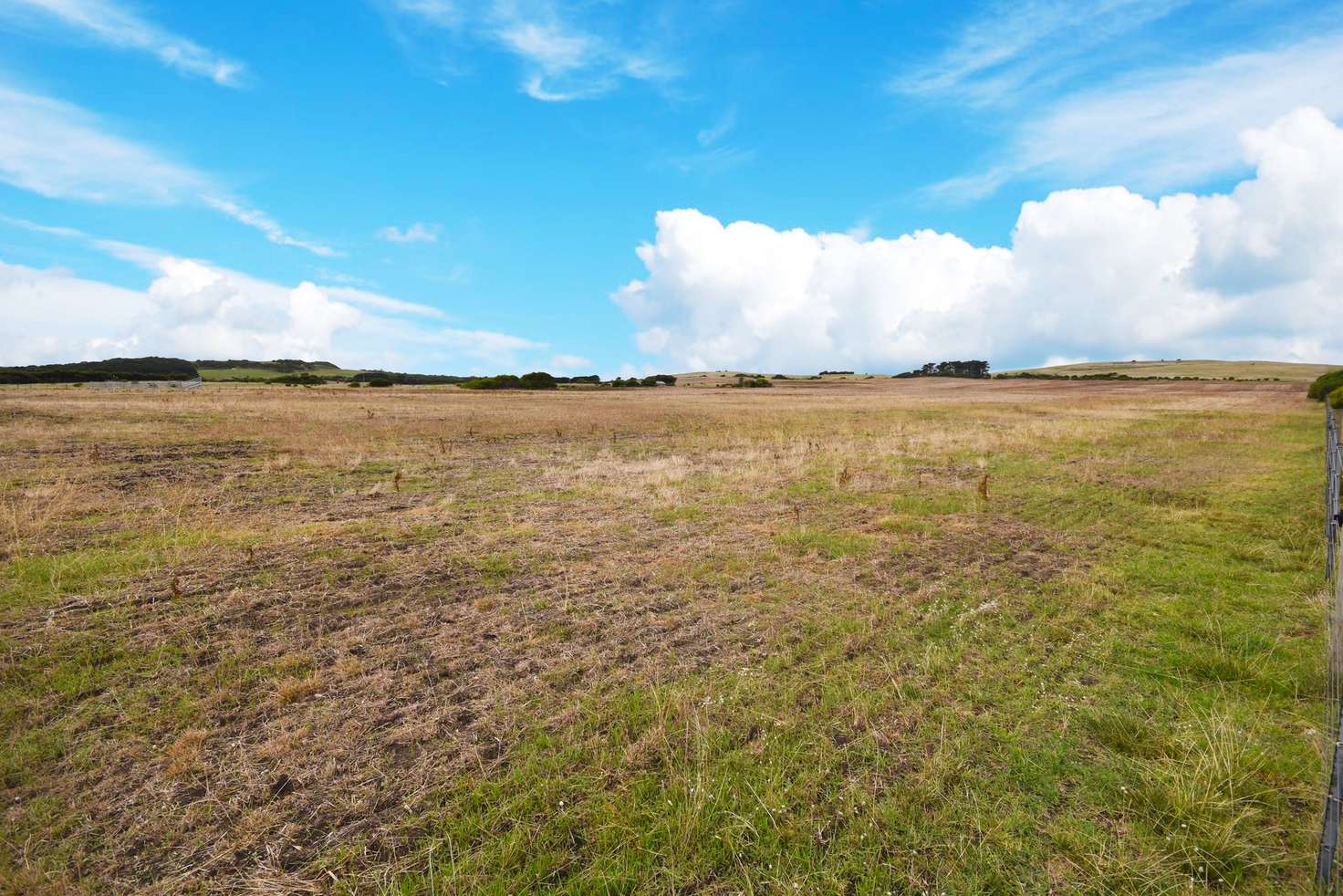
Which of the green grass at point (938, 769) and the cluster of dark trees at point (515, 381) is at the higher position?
the cluster of dark trees at point (515, 381)

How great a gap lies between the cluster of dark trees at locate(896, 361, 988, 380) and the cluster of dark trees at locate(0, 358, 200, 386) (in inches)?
5670

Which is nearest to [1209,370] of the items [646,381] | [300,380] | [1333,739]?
[646,381]

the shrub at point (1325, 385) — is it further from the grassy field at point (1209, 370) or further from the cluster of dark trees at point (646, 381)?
the cluster of dark trees at point (646, 381)

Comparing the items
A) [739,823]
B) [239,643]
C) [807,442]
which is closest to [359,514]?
[239,643]

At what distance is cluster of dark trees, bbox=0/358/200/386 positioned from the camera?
3120 inches

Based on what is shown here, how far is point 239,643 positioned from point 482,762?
4062 mm

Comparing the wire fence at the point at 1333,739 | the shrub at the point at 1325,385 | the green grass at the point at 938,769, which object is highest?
the shrub at the point at 1325,385

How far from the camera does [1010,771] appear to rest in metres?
4.25

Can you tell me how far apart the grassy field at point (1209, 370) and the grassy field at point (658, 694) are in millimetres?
129491

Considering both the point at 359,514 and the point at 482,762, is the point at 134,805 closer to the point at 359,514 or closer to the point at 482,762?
the point at 482,762

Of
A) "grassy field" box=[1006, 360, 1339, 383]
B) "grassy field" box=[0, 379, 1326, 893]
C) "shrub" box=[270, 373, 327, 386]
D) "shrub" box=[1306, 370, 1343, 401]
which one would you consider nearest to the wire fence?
"grassy field" box=[0, 379, 1326, 893]

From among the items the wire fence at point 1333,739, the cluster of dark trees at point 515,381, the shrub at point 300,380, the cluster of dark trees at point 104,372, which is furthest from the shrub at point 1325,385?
the cluster of dark trees at point 104,372

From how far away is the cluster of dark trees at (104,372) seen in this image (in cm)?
7925

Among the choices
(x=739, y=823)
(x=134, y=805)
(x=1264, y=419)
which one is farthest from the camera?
(x=1264, y=419)
